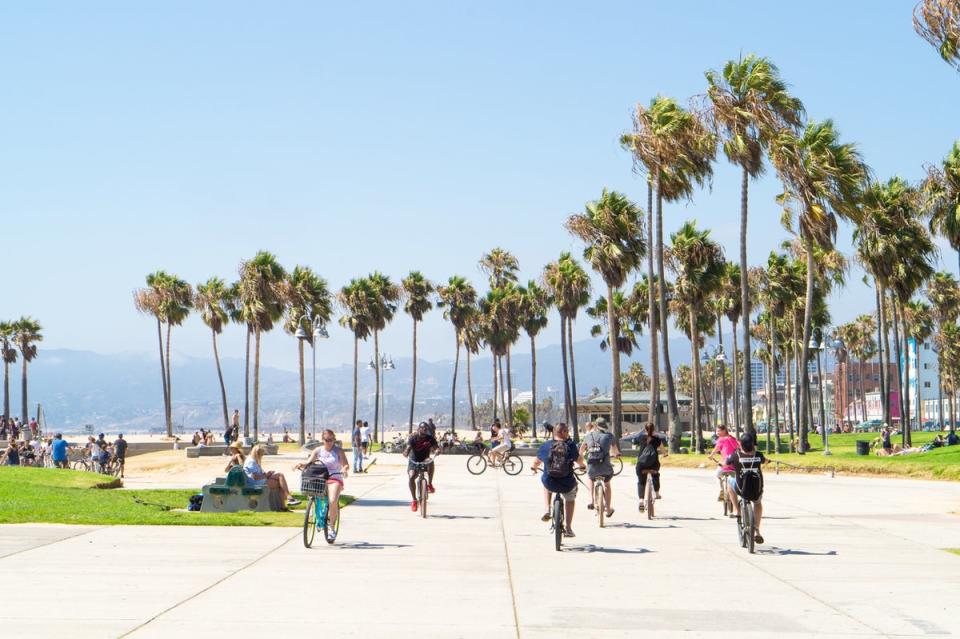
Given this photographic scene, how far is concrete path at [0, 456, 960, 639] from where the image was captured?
33.6ft

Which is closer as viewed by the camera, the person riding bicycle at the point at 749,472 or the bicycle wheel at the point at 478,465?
the person riding bicycle at the point at 749,472

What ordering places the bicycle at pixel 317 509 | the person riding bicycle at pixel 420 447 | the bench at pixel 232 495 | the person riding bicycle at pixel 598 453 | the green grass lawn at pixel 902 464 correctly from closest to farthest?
the bicycle at pixel 317 509 < the person riding bicycle at pixel 598 453 < the person riding bicycle at pixel 420 447 < the bench at pixel 232 495 < the green grass lawn at pixel 902 464

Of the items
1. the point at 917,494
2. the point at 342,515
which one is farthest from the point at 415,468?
the point at 917,494

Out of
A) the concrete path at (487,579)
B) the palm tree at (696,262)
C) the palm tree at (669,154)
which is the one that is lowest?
the concrete path at (487,579)

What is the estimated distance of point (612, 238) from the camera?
59250 millimetres

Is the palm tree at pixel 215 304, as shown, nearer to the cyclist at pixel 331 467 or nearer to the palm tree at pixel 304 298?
the palm tree at pixel 304 298

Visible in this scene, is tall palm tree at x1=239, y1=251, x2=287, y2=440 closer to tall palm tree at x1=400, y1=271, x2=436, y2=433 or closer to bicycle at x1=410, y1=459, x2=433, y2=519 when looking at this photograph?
tall palm tree at x1=400, y1=271, x2=436, y2=433

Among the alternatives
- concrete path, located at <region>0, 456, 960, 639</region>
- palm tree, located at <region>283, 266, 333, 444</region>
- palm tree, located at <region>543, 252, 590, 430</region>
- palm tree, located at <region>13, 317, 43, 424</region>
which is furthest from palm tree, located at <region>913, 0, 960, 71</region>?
palm tree, located at <region>13, 317, 43, 424</region>

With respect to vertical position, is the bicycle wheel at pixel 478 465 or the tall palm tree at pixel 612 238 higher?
the tall palm tree at pixel 612 238

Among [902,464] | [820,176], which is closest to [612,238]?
[820,176]

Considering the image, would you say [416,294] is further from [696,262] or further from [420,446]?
[420,446]

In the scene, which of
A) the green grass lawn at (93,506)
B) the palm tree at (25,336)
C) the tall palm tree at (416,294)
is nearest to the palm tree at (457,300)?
the tall palm tree at (416,294)

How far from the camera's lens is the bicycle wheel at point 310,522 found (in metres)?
16.2

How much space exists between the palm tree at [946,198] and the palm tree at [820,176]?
294 centimetres
